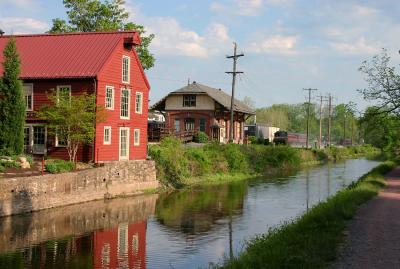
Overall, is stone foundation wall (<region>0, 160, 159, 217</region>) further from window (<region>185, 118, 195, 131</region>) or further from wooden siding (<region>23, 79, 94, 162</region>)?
window (<region>185, 118, 195, 131</region>)

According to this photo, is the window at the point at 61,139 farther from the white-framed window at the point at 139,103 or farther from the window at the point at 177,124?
the window at the point at 177,124

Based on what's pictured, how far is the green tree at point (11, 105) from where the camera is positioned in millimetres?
28766

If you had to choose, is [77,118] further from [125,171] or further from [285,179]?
[285,179]

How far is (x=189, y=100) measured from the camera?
6259 cm

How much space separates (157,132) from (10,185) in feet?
102

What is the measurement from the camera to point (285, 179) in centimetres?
4791

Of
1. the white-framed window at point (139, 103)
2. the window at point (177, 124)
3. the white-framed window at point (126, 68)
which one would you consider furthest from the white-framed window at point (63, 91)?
the window at point (177, 124)

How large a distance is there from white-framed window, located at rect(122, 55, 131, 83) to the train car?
43687mm

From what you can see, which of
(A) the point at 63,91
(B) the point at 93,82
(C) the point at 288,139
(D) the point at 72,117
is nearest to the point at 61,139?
(D) the point at 72,117

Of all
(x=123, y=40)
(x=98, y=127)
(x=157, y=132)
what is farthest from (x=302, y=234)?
(x=157, y=132)

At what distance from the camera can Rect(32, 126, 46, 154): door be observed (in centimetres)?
3434

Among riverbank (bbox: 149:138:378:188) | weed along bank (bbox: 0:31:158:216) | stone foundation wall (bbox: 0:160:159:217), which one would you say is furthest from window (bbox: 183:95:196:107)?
stone foundation wall (bbox: 0:160:159:217)

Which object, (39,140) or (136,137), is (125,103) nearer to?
(136,137)

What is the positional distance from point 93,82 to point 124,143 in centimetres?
552
